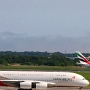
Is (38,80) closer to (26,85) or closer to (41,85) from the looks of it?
(41,85)

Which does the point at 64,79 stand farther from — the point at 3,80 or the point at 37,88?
the point at 3,80

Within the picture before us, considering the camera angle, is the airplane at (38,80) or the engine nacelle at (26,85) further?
the airplane at (38,80)

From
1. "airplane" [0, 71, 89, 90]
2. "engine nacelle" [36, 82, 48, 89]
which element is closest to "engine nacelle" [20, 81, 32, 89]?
"airplane" [0, 71, 89, 90]

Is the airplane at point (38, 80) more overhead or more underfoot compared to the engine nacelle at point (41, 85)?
more overhead

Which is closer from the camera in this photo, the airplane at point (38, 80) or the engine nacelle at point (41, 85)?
the engine nacelle at point (41, 85)

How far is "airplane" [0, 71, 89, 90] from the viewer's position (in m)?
50.9

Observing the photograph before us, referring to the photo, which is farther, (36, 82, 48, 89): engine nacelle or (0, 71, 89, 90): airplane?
(0, 71, 89, 90): airplane

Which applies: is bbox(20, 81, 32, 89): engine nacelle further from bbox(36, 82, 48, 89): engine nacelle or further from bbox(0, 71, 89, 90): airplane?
bbox(36, 82, 48, 89): engine nacelle

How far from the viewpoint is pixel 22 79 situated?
170 ft

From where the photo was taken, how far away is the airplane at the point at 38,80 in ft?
→ 167

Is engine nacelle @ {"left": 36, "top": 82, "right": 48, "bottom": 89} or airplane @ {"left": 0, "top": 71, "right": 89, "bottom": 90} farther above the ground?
airplane @ {"left": 0, "top": 71, "right": 89, "bottom": 90}

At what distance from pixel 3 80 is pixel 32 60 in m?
103

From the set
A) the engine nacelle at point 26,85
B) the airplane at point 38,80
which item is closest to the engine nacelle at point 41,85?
the airplane at point 38,80

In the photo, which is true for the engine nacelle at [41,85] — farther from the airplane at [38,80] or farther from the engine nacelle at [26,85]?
the engine nacelle at [26,85]
